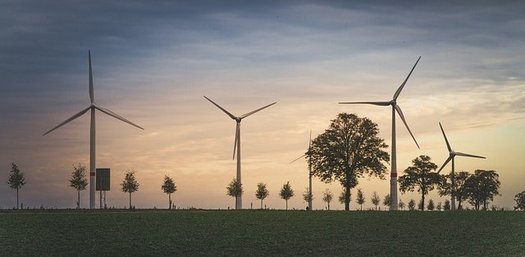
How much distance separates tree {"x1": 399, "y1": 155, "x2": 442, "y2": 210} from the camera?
163800 millimetres

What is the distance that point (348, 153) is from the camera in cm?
13338

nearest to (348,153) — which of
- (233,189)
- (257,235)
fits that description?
(233,189)

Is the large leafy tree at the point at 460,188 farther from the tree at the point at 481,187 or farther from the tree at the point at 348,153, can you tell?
the tree at the point at 348,153

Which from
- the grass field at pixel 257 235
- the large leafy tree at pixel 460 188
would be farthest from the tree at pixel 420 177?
the grass field at pixel 257 235

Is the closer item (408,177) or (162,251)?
(162,251)

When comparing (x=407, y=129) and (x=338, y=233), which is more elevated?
(x=407, y=129)

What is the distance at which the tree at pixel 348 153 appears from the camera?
133250 millimetres

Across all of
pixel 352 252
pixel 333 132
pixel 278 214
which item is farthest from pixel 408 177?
pixel 352 252

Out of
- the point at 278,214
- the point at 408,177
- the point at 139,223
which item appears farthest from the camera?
the point at 408,177

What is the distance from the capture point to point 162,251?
219 feet

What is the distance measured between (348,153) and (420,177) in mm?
36907

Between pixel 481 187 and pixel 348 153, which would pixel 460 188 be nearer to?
pixel 481 187

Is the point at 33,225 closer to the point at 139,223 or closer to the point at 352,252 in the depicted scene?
the point at 139,223

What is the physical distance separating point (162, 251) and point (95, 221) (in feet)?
68.8
